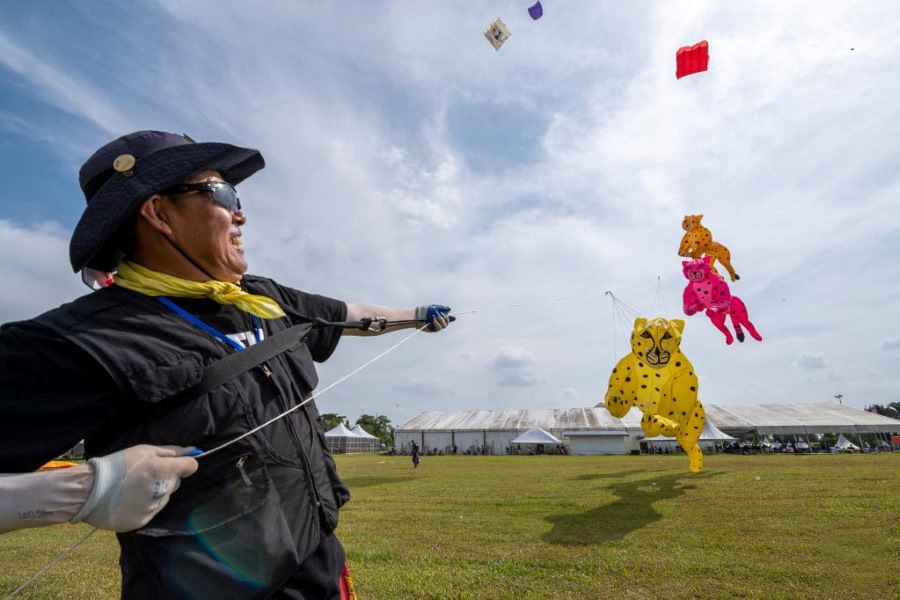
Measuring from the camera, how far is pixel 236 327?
1653 millimetres

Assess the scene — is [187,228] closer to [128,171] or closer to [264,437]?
[128,171]

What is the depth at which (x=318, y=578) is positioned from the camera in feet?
4.95

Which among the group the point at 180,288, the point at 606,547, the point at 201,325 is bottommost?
the point at 606,547

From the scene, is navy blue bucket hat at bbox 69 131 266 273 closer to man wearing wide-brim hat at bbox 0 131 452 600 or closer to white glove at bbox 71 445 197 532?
man wearing wide-brim hat at bbox 0 131 452 600

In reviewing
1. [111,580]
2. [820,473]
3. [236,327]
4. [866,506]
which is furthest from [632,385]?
[236,327]

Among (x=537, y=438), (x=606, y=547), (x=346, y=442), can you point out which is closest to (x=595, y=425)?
(x=537, y=438)

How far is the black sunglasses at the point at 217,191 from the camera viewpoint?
5.43 ft

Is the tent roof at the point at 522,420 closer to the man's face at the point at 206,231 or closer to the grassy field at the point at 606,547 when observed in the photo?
the grassy field at the point at 606,547

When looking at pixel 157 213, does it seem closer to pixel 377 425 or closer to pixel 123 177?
pixel 123 177

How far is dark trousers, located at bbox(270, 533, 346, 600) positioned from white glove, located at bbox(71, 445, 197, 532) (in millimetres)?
482

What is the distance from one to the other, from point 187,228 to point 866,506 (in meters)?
9.71

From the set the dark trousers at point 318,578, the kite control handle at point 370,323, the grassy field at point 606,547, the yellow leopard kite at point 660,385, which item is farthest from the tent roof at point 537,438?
the dark trousers at point 318,578

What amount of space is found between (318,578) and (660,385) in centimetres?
1005

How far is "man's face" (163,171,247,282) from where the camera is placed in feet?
5.42
